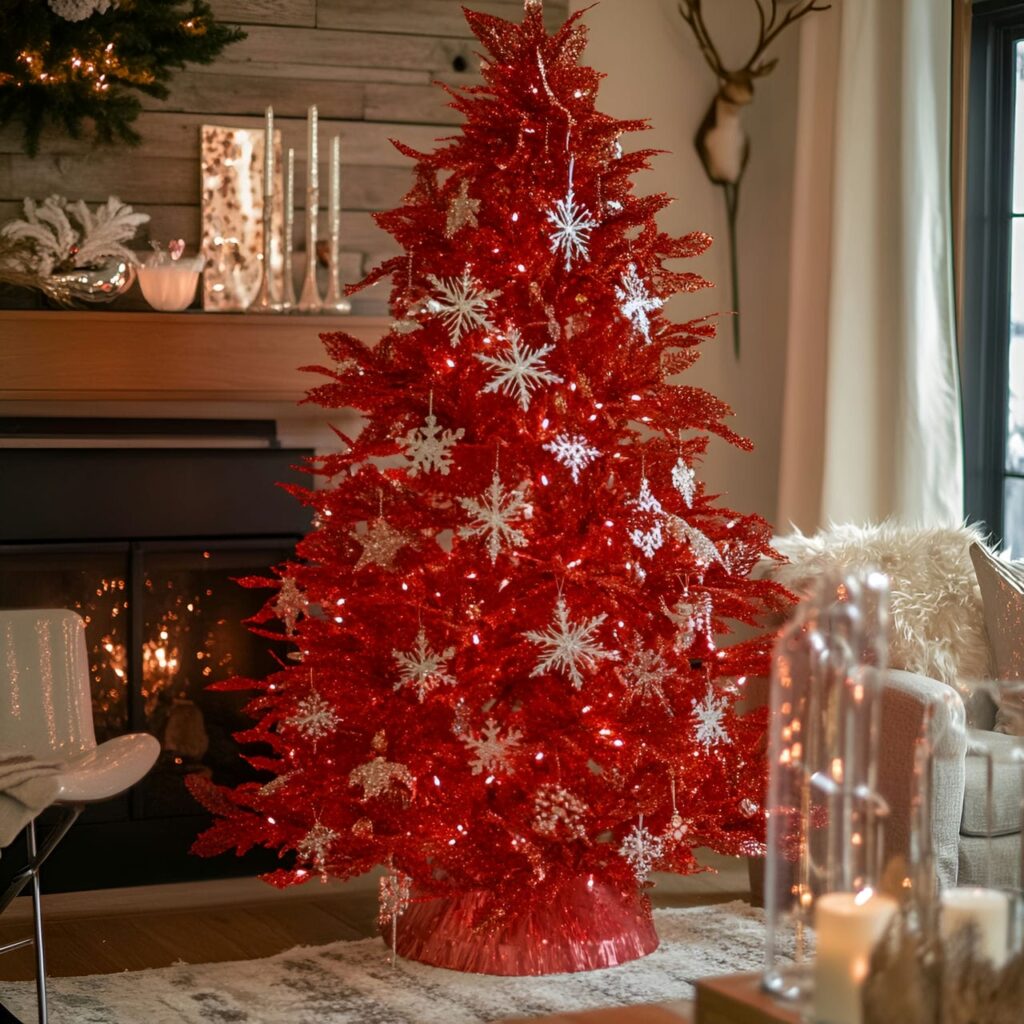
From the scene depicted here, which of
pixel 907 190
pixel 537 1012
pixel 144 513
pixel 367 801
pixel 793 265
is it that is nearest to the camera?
pixel 537 1012

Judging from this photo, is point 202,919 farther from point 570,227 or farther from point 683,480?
point 570,227

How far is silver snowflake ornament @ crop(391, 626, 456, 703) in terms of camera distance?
2.84 metres

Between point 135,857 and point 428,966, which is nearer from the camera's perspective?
point 428,966

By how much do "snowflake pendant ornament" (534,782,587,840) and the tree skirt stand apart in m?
0.30

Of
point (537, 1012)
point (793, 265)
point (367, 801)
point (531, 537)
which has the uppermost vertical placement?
point (793, 265)

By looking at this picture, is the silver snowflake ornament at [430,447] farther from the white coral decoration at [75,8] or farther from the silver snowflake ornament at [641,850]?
the white coral decoration at [75,8]

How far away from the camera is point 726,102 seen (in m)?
4.43

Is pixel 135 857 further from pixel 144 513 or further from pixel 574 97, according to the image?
pixel 574 97

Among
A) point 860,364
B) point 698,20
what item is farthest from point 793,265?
point 698,20

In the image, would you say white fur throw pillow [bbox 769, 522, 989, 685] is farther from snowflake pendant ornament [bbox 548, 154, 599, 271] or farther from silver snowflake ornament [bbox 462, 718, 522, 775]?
snowflake pendant ornament [bbox 548, 154, 599, 271]

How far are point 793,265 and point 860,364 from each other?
40 cm

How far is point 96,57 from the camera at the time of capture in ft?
12.0

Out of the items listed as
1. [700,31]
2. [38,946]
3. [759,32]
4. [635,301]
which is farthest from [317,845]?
[759,32]

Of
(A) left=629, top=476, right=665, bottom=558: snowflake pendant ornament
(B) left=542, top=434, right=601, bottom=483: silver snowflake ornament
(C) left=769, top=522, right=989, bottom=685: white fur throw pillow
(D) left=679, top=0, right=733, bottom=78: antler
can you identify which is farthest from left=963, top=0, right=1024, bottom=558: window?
(B) left=542, top=434, right=601, bottom=483: silver snowflake ornament
